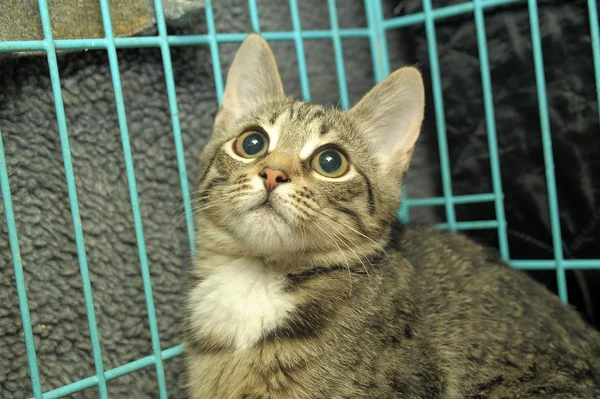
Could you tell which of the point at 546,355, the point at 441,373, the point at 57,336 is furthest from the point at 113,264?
the point at 546,355

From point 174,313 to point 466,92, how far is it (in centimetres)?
150

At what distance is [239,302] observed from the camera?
1.46m

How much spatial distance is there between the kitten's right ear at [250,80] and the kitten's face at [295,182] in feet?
0.22

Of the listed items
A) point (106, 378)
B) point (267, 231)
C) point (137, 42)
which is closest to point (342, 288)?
point (267, 231)

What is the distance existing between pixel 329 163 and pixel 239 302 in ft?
1.56

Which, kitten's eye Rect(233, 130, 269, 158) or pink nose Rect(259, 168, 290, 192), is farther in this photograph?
kitten's eye Rect(233, 130, 269, 158)

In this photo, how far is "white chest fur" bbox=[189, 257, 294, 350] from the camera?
4.61 feet

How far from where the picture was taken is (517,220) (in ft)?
7.09

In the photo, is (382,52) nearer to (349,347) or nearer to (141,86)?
(141,86)

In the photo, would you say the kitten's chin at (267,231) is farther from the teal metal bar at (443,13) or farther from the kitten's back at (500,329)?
the teal metal bar at (443,13)

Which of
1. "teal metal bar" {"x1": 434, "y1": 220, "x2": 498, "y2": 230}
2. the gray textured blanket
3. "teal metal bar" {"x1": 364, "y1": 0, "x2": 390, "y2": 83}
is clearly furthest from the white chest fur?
"teal metal bar" {"x1": 364, "y1": 0, "x2": 390, "y2": 83}

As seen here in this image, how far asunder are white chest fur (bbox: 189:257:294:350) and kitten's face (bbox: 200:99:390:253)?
0.10 metres

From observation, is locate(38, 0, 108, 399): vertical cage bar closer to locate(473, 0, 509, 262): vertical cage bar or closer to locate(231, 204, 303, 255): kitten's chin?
→ locate(231, 204, 303, 255): kitten's chin

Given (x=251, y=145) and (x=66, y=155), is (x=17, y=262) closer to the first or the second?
(x=66, y=155)
